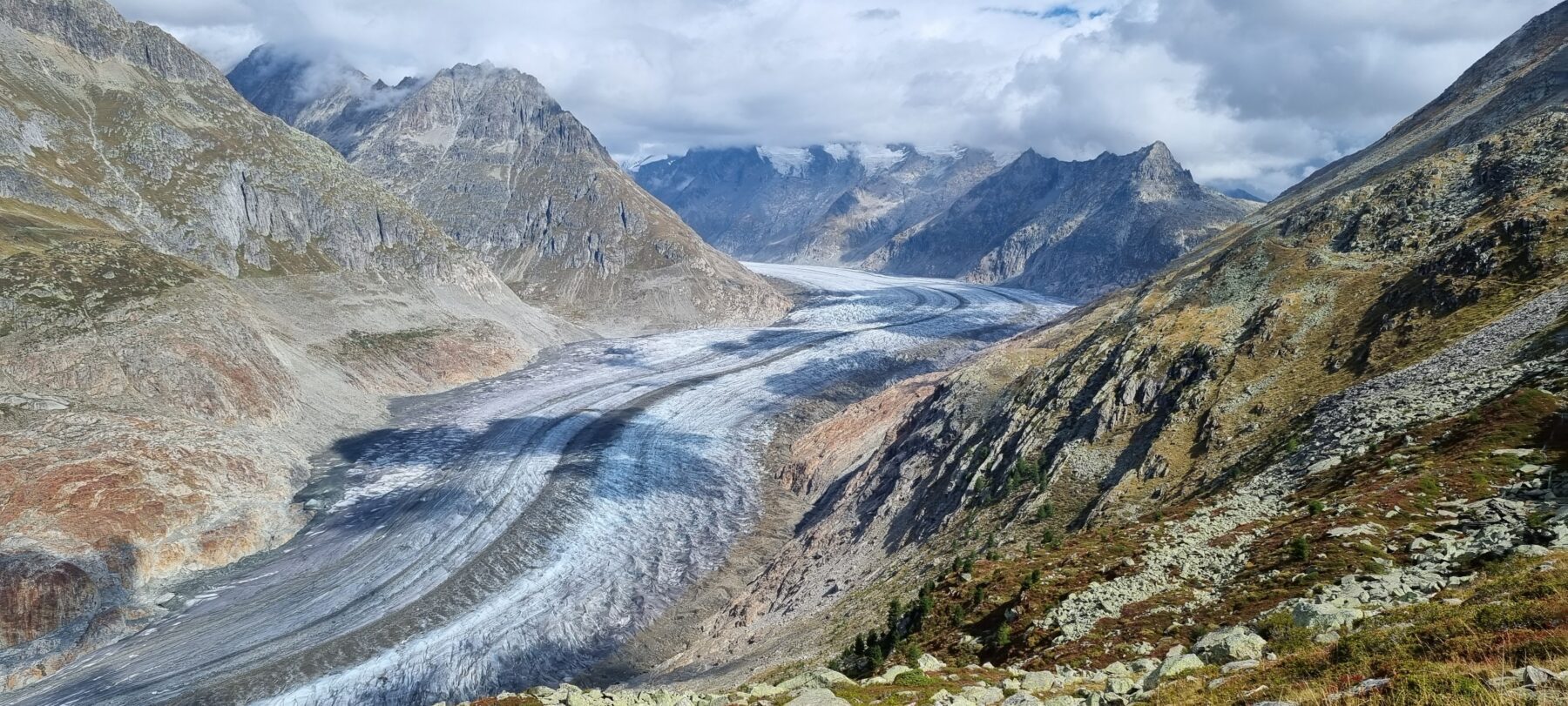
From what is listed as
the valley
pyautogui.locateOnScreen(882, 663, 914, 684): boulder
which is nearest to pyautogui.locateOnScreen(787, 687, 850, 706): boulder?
pyautogui.locateOnScreen(882, 663, 914, 684): boulder

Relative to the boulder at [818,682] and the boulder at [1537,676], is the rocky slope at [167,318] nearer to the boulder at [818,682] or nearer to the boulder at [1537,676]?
the boulder at [818,682]

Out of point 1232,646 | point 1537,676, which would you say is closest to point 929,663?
point 1232,646

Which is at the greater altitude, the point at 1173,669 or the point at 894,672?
the point at 1173,669

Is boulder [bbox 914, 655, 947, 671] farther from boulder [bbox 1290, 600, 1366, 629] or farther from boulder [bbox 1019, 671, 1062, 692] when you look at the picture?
boulder [bbox 1290, 600, 1366, 629]

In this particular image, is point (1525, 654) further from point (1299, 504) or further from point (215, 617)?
point (215, 617)

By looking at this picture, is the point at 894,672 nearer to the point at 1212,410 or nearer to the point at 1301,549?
the point at 1301,549

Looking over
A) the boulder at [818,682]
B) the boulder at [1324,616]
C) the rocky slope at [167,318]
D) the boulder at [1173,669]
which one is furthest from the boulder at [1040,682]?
the rocky slope at [167,318]
